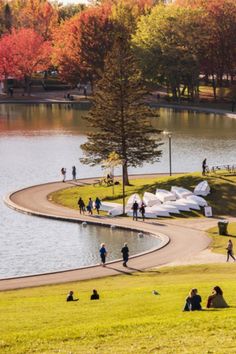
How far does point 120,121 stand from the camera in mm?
62281

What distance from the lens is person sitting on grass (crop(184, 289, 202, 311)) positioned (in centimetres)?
2661

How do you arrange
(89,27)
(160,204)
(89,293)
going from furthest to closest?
(89,27) → (160,204) → (89,293)

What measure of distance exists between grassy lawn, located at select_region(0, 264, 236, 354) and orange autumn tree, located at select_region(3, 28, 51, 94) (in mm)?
126138

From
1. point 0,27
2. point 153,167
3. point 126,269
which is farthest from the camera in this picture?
point 0,27

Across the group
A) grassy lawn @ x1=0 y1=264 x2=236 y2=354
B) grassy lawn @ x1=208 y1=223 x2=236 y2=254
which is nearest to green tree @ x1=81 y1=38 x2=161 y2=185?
grassy lawn @ x1=208 y1=223 x2=236 y2=254

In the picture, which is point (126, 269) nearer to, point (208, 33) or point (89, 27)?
point (208, 33)

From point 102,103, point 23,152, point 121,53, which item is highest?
point 121,53

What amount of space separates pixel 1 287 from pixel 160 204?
65.8 ft

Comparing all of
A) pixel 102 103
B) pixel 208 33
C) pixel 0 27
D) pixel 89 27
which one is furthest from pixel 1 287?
pixel 0 27

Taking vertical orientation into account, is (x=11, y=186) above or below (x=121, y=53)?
below

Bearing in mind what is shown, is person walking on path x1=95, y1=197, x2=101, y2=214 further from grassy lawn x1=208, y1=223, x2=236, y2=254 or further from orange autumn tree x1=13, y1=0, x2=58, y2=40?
orange autumn tree x1=13, y1=0, x2=58, y2=40

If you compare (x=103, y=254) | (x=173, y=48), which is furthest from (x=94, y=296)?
(x=173, y=48)

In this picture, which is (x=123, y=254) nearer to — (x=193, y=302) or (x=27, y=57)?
(x=193, y=302)

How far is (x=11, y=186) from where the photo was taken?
66250 mm
